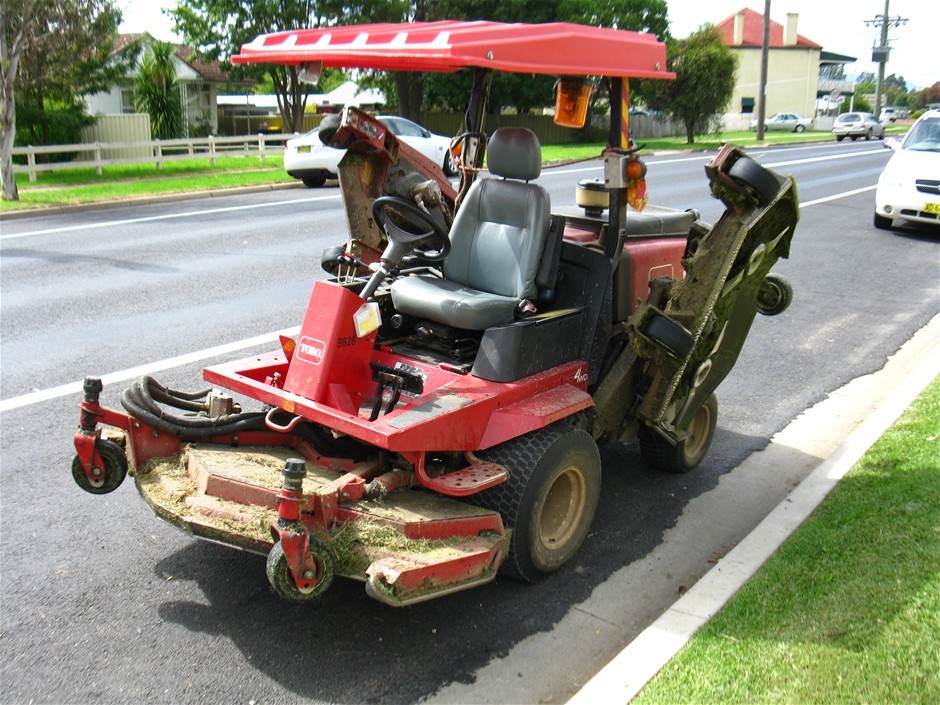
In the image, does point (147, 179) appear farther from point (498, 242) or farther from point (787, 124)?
point (787, 124)

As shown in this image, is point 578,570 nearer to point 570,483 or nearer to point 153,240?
point 570,483

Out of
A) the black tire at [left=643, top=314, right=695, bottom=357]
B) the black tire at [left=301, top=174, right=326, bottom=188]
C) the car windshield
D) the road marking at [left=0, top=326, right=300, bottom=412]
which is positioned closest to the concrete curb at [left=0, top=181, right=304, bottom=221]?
the black tire at [left=301, top=174, right=326, bottom=188]

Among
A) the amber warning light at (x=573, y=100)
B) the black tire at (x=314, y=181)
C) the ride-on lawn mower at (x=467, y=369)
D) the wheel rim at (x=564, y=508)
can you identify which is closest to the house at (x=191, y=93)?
the black tire at (x=314, y=181)

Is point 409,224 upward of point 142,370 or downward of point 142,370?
upward

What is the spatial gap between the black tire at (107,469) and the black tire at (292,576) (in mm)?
1152

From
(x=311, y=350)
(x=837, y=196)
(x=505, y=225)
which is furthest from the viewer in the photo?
(x=837, y=196)

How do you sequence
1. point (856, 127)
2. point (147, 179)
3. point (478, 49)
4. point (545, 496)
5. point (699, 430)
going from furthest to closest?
1. point (856, 127)
2. point (147, 179)
3. point (699, 430)
4. point (545, 496)
5. point (478, 49)

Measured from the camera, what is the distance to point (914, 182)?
13438 millimetres

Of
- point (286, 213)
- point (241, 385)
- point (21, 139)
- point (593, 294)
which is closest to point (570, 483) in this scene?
point (593, 294)

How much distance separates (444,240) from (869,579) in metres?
2.61

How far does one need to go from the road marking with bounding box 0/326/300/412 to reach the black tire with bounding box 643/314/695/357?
2.43 m

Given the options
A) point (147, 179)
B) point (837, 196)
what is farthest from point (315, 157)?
point (837, 196)

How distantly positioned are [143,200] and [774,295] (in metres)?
14.1

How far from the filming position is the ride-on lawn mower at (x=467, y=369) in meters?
3.77
